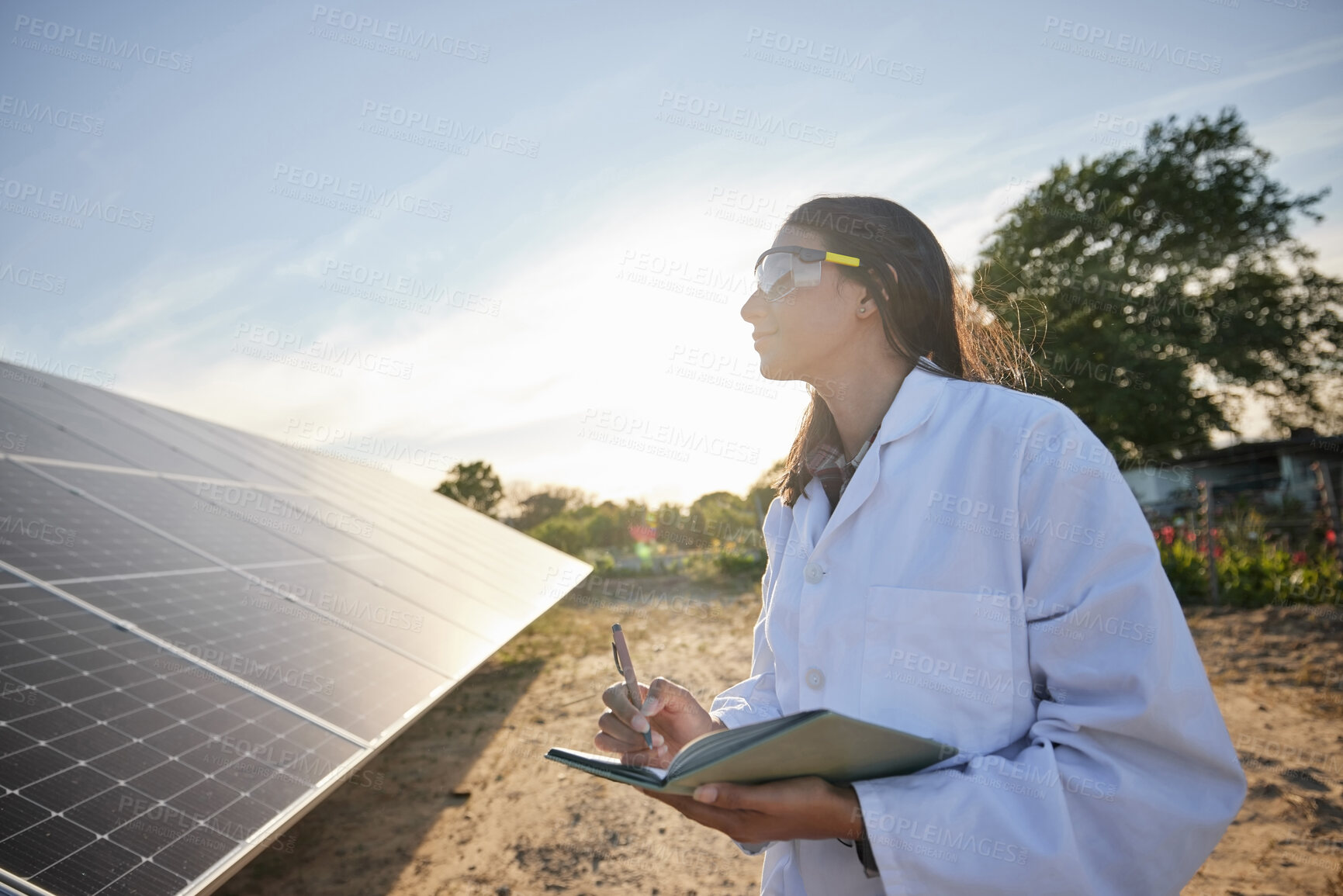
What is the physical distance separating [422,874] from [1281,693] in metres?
7.41

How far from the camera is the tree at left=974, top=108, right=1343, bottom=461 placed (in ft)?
80.1

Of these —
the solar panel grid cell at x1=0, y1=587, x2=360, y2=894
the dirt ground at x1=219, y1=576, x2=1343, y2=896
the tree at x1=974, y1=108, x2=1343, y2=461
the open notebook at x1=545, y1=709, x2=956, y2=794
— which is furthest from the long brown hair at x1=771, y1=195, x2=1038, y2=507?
the tree at x1=974, y1=108, x2=1343, y2=461

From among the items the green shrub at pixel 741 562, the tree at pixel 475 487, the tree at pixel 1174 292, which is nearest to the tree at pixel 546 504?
the tree at pixel 475 487

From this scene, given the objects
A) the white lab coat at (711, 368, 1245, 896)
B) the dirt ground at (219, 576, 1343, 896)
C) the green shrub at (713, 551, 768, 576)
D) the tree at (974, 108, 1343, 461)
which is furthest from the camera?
the tree at (974, 108, 1343, 461)

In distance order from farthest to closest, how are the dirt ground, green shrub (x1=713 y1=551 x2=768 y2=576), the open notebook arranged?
green shrub (x1=713 y1=551 x2=768 y2=576) → the dirt ground → the open notebook

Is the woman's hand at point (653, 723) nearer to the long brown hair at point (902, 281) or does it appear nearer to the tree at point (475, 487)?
the long brown hair at point (902, 281)

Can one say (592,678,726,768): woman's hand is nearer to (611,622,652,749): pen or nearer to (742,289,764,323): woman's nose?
(611,622,652,749): pen

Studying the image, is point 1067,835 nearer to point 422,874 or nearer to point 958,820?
point 958,820

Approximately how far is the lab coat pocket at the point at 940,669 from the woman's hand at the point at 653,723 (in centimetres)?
41

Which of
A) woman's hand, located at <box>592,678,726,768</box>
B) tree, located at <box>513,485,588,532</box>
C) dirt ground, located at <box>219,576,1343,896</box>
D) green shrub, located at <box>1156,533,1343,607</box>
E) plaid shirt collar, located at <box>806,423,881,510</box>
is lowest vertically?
tree, located at <box>513,485,588,532</box>

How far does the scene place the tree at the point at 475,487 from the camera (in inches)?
1121

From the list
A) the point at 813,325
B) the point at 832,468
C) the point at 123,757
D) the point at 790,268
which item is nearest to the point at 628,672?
the point at 832,468

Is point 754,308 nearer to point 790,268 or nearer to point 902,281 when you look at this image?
point 790,268

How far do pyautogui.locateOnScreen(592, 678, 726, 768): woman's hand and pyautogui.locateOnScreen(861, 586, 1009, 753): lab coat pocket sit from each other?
1.34ft
